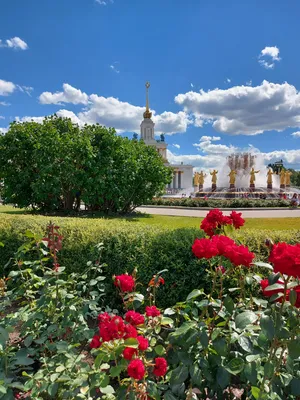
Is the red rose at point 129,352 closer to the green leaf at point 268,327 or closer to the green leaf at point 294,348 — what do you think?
the green leaf at point 268,327

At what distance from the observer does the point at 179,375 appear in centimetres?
182

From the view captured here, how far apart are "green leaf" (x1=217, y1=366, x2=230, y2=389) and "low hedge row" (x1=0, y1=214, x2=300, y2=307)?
1.53m

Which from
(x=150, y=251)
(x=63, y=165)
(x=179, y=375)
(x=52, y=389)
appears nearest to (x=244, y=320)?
(x=179, y=375)

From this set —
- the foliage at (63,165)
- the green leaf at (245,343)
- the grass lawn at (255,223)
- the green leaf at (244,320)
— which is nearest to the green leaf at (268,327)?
the green leaf at (244,320)

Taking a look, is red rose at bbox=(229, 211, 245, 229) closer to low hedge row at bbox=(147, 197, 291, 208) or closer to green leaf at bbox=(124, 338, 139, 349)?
green leaf at bbox=(124, 338, 139, 349)

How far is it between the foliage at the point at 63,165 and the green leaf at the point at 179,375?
12.4 meters

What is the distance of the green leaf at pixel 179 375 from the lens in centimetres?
180

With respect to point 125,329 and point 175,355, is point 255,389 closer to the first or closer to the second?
point 175,355

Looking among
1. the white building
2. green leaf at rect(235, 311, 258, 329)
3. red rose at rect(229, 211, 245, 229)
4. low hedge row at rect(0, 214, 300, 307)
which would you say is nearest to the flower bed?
green leaf at rect(235, 311, 258, 329)

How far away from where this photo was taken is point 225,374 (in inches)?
69.6

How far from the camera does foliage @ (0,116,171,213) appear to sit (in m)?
13.5

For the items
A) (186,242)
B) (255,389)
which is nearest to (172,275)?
(186,242)

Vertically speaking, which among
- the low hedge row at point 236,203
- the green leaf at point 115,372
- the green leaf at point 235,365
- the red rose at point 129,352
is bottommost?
the green leaf at point 235,365

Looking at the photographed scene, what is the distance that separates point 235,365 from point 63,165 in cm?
1293
